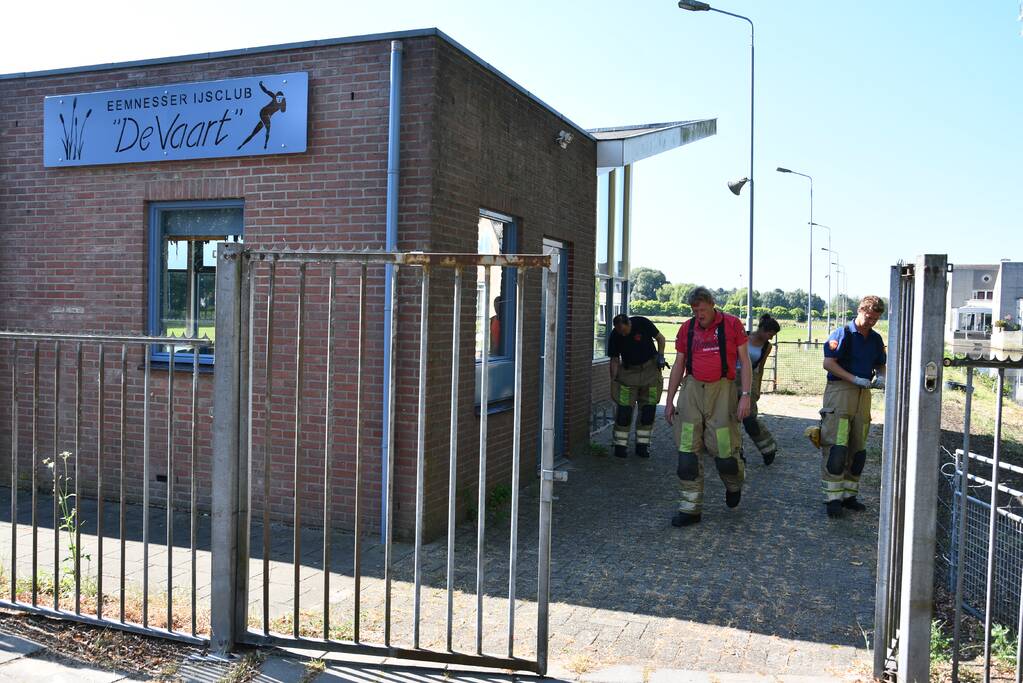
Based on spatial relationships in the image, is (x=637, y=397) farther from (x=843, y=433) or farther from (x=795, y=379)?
(x=795, y=379)

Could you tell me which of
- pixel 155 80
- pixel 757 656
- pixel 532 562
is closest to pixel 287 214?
pixel 155 80

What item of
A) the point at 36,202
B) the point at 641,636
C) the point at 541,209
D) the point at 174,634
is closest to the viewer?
the point at 174,634

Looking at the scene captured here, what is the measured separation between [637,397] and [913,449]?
6963 millimetres

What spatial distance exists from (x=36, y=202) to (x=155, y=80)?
5.64 feet

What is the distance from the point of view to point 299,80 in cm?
688

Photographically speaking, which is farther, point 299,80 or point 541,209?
point 541,209

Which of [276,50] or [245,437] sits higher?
[276,50]

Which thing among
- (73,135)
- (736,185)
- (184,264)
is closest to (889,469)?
(184,264)

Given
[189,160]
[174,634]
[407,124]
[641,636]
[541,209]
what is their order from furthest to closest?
1. [541,209]
2. [189,160]
3. [407,124]
4. [641,636]
5. [174,634]

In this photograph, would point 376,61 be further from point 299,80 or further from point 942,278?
point 942,278

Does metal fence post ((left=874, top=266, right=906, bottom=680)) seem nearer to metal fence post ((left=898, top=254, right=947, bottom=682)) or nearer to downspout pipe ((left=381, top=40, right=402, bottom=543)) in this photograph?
metal fence post ((left=898, top=254, right=947, bottom=682))

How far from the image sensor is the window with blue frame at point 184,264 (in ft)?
24.5

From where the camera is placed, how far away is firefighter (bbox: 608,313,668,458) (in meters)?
10.4

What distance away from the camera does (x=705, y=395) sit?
717cm
